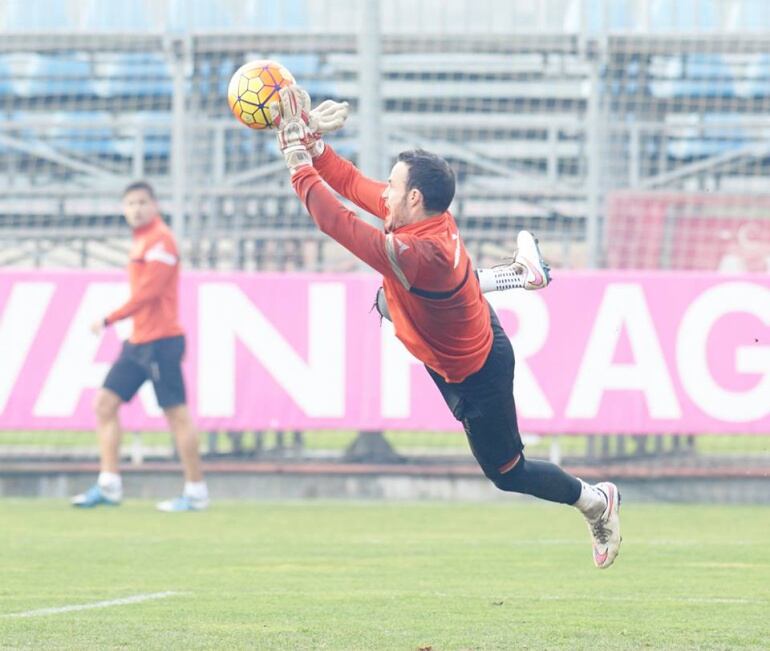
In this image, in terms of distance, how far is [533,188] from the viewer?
16.3m

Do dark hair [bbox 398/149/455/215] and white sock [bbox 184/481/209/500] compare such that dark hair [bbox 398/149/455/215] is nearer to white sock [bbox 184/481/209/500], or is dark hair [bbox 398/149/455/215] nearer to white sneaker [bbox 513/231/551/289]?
white sneaker [bbox 513/231/551/289]

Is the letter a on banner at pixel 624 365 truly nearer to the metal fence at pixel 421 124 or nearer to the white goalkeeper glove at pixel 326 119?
the metal fence at pixel 421 124

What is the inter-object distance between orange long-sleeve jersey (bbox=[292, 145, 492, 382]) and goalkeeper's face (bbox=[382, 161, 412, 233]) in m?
0.04

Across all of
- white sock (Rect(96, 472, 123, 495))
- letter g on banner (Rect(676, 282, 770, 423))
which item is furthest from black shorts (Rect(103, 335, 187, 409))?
letter g on banner (Rect(676, 282, 770, 423))

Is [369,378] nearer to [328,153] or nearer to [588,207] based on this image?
[588,207]

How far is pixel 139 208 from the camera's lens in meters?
13.2

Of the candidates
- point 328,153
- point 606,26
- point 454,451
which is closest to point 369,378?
point 454,451

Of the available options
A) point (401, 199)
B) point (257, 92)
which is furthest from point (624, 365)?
point (257, 92)

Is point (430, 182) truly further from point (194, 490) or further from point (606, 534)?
point (194, 490)

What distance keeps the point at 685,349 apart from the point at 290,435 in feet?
11.6

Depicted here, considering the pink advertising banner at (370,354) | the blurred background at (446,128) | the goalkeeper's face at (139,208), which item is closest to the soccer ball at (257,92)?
the goalkeeper's face at (139,208)

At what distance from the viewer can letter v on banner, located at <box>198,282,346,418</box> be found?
1407 cm

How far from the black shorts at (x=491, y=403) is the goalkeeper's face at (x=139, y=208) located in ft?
19.0

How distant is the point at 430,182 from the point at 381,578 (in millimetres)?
2452
